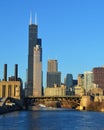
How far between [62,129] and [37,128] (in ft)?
19.0

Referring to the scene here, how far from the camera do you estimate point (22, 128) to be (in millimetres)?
130250

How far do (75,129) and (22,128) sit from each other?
1208 cm

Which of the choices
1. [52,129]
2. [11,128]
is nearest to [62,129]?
→ [52,129]

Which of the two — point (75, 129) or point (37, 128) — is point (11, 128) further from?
point (75, 129)

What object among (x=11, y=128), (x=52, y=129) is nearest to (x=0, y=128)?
(x=11, y=128)

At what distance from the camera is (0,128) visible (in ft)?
428

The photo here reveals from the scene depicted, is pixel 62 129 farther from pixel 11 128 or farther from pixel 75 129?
pixel 11 128

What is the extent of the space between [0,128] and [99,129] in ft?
73.0

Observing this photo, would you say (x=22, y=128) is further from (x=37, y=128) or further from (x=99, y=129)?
(x=99, y=129)

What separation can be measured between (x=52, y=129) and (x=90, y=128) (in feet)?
30.9

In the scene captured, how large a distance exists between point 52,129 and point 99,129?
10333mm

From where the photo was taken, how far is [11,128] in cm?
13025

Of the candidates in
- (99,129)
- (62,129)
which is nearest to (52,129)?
(62,129)

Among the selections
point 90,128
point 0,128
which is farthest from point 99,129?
point 0,128
